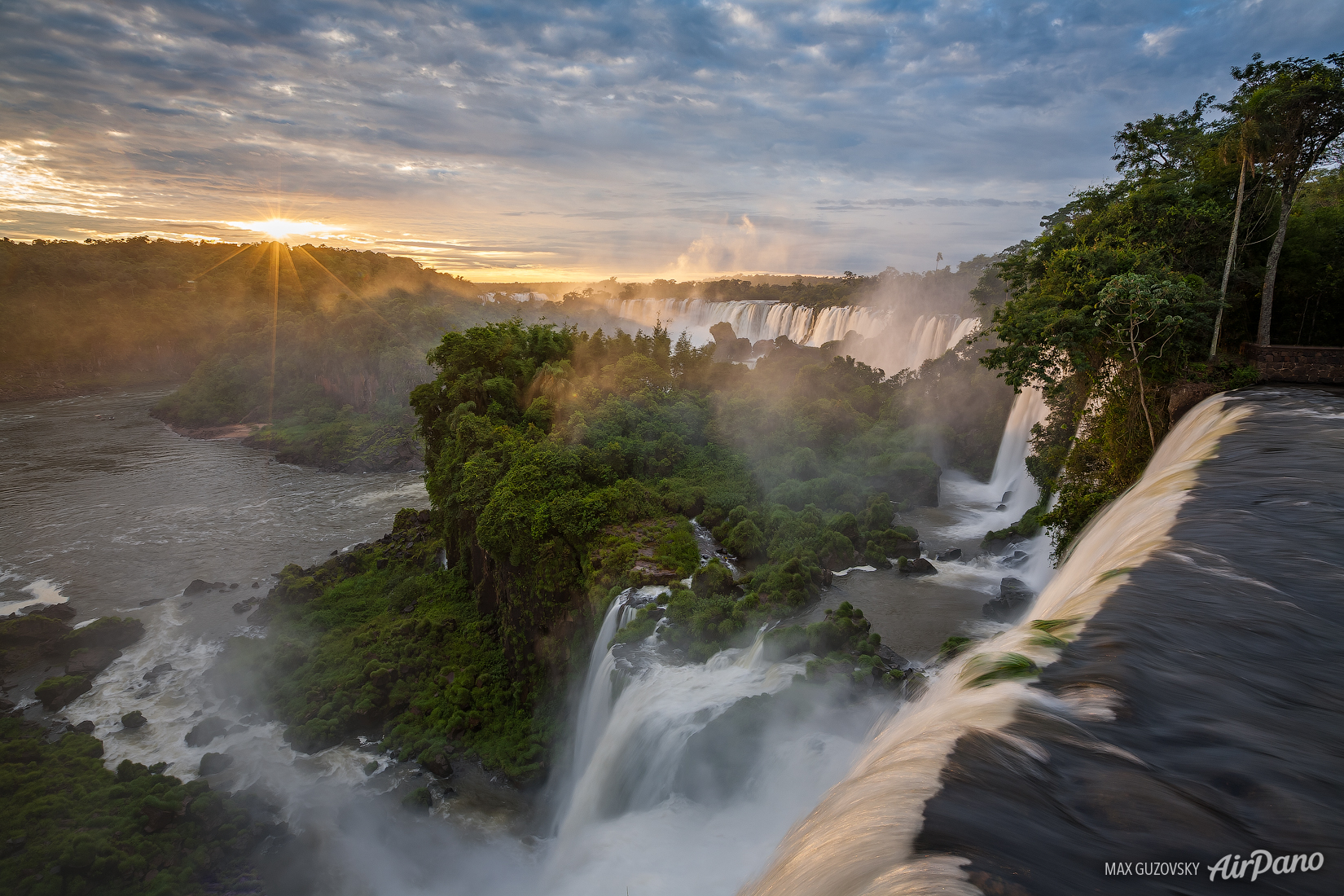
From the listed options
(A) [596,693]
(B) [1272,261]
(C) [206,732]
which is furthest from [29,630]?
(B) [1272,261]

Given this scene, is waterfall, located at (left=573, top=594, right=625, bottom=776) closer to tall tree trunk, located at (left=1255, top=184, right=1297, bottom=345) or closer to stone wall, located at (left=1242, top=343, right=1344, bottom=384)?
stone wall, located at (left=1242, top=343, right=1344, bottom=384)

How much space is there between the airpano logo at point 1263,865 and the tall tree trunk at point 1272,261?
15.4 metres

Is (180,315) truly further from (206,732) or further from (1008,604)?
(1008,604)

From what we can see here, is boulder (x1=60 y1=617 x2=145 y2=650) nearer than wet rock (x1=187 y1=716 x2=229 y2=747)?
No

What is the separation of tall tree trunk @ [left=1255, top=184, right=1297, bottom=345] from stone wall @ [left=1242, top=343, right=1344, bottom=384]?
400 mm

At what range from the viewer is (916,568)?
1633 centimetres

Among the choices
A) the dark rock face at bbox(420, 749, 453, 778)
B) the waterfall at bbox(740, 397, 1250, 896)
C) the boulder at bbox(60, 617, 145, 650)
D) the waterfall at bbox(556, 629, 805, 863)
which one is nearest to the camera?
the waterfall at bbox(740, 397, 1250, 896)

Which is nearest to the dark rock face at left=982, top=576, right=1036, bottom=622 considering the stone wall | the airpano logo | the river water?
the river water

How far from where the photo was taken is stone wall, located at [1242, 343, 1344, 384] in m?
13.1

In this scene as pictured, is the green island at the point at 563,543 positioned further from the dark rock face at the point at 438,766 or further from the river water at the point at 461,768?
the river water at the point at 461,768

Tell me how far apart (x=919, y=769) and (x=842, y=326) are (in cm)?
4591

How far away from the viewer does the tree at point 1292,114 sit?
1209 centimetres

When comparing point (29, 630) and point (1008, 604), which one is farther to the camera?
point (29, 630)

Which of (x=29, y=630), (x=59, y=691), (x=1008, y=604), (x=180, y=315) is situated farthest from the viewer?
(x=180, y=315)
